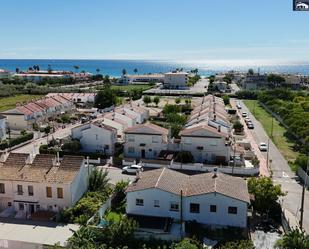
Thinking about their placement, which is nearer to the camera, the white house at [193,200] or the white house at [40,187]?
the white house at [193,200]

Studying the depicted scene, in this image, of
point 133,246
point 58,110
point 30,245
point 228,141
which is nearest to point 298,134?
point 228,141

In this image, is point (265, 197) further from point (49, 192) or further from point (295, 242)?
point (49, 192)

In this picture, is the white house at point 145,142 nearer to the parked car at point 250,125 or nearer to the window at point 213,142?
the window at point 213,142

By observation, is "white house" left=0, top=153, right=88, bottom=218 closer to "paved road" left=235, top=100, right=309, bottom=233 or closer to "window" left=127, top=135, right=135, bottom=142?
"window" left=127, top=135, right=135, bottom=142

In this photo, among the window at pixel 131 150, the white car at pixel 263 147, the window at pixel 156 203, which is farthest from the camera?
the white car at pixel 263 147

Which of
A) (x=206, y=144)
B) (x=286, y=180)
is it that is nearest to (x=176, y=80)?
(x=206, y=144)

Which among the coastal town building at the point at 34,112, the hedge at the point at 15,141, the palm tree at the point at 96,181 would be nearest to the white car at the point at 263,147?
the palm tree at the point at 96,181

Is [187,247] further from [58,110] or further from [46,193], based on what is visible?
[58,110]
